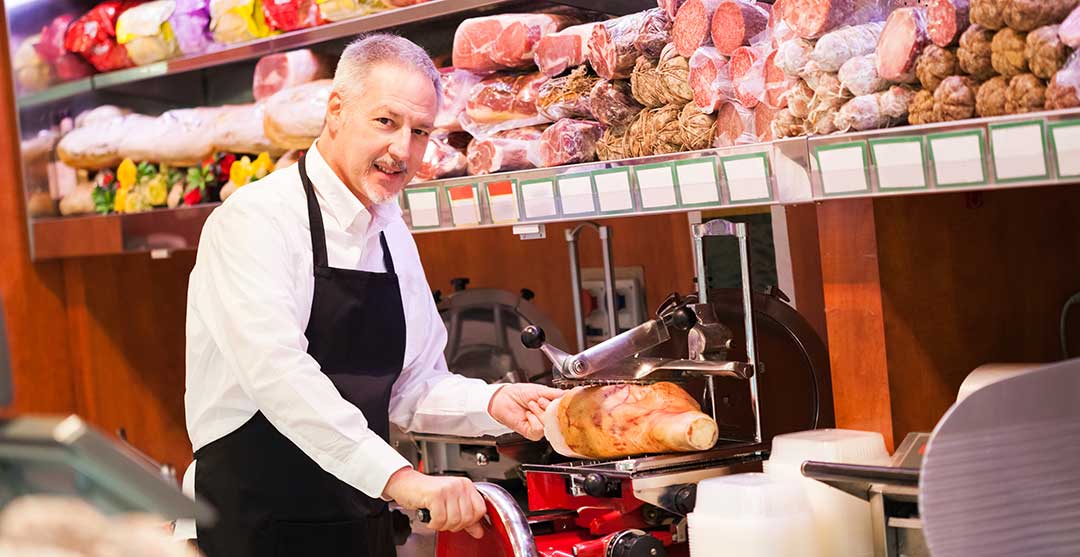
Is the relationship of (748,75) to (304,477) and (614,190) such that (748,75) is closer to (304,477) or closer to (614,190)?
(614,190)

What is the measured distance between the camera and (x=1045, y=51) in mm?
1710

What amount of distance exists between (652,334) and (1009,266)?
76 centimetres

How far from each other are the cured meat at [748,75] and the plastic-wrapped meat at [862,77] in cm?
22

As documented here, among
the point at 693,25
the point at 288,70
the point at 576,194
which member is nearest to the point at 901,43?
the point at 693,25

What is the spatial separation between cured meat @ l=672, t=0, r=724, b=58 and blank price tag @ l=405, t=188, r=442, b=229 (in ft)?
2.43

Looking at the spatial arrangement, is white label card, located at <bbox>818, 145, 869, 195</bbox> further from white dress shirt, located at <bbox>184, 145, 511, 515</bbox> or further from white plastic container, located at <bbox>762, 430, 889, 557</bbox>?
white dress shirt, located at <bbox>184, 145, 511, 515</bbox>

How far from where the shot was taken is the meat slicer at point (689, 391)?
2064mm

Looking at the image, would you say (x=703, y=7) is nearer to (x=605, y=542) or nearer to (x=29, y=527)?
(x=605, y=542)

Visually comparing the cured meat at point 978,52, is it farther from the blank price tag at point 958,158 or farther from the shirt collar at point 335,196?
the shirt collar at point 335,196

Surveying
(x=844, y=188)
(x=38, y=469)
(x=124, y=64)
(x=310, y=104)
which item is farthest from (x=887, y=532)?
(x=124, y=64)

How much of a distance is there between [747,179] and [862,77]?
0.93 ft

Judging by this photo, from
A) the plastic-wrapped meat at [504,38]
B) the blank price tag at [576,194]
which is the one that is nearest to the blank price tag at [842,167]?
the blank price tag at [576,194]

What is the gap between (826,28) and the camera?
204 centimetres

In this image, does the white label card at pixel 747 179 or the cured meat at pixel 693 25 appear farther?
the cured meat at pixel 693 25
